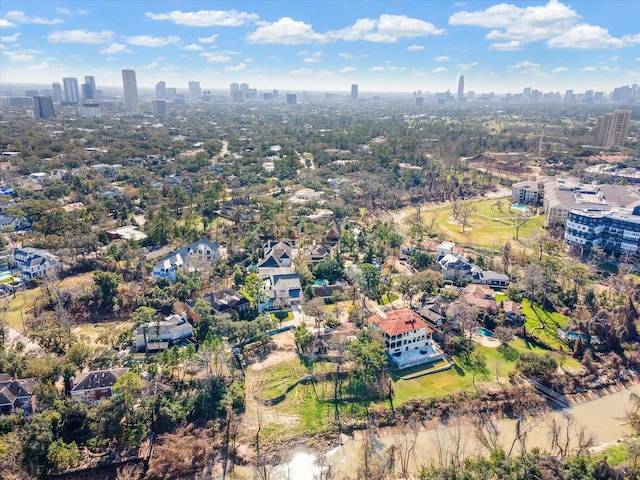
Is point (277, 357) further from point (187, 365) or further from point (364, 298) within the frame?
point (364, 298)

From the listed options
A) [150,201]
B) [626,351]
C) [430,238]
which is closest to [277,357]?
[626,351]

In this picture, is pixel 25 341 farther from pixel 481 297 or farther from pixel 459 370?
pixel 481 297

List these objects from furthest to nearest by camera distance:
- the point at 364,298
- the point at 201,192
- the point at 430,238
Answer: the point at 201,192, the point at 430,238, the point at 364,298

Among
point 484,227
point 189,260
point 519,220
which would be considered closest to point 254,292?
point 189,260

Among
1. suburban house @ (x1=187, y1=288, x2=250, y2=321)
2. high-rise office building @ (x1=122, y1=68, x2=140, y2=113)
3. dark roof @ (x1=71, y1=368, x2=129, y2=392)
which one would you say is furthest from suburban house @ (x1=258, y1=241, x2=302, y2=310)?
high-rise office building @ (x1=122, y1=68, x2=140, y2=113)

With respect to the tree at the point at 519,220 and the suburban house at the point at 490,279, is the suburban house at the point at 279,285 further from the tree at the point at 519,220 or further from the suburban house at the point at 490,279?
the tree at the point at 519,220

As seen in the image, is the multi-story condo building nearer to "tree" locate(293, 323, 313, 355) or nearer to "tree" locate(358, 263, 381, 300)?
"tree" locate(358, 263, 381, 300)
